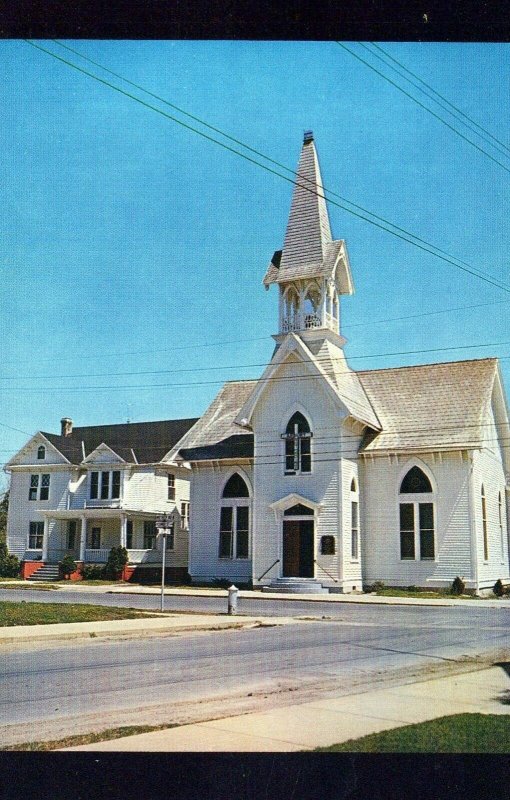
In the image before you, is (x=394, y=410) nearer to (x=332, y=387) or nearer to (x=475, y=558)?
(x=332, y=387)

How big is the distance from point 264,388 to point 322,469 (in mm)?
4485

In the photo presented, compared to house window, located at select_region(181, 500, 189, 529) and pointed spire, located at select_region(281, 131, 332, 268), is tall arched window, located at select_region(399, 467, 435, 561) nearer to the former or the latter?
pointed spire, located at select_region(281, 131, 332, 268)

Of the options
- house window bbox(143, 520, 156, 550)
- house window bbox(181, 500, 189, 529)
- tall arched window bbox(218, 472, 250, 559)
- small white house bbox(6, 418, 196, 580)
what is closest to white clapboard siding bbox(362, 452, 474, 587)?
tall arched window bbox(218, 472, 250, 559)

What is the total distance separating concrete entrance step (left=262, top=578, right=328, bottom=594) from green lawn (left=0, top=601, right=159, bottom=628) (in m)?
11.8

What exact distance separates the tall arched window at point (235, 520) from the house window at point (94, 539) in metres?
12.5

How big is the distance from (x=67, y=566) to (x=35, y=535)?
21.3 feet

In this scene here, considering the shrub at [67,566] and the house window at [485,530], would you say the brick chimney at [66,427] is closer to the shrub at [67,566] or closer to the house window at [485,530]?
the shrub at [67,566]

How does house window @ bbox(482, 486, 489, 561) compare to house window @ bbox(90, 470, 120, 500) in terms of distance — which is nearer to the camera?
house window @ bbox(482, 486, 489, 561)

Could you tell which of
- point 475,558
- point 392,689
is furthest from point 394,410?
point 392,689

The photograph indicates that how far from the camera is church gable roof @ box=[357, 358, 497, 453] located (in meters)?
33.2

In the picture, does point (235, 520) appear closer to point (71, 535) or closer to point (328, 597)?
point (328, 597)
